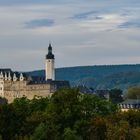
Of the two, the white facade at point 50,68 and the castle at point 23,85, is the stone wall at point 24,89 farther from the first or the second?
the white facade at point 50,68

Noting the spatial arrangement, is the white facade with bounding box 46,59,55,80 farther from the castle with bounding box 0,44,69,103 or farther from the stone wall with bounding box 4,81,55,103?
the stone wall with bounding box 4,81,55,103

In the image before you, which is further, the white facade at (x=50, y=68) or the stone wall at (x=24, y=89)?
the white facade at (x=50, y=68)

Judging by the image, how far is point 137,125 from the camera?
7925cm

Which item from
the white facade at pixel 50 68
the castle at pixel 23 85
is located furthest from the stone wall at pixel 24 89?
the white facade at pixel 50 68

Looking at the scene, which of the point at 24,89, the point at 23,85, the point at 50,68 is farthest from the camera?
the point at 50,68

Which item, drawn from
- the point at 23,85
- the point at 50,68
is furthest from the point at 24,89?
the point at 50,68

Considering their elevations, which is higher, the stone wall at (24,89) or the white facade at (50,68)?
the white facade at (50,68)

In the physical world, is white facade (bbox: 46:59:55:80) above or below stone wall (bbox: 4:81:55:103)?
above

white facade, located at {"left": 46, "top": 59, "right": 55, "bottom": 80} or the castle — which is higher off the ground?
white facade, located at {"left": 46, "top": 59, "right": 55, "bottom": 80}

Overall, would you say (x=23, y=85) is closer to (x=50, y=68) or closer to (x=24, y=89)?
(x=24, y=89)

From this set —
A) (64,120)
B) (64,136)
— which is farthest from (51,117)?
(64,136)

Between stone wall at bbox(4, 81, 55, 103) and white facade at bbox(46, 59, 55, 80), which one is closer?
stone wall at bbox(4, 81, 55, 103)

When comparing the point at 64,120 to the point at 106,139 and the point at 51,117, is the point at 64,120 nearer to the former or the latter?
the point at 51,117

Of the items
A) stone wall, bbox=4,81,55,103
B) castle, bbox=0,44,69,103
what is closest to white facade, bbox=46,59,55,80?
castle, bbox=0,44,69,103
